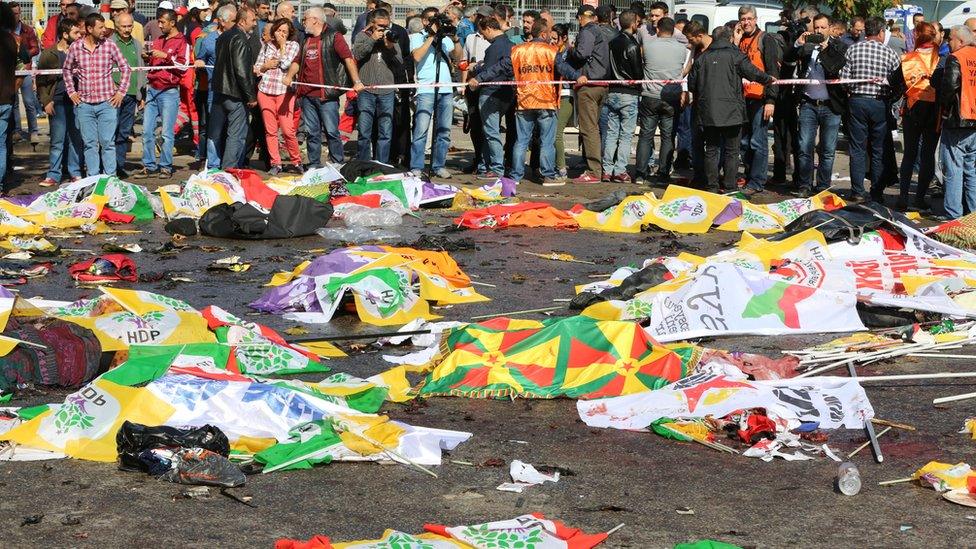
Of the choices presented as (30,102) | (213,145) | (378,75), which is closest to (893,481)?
(378,75)

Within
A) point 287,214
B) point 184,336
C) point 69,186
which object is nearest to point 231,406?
point 184,336

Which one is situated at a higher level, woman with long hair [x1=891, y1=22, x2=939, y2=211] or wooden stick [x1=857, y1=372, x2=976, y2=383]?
woman with long hair [x1=891, y1=22, x2=939, y2=211]

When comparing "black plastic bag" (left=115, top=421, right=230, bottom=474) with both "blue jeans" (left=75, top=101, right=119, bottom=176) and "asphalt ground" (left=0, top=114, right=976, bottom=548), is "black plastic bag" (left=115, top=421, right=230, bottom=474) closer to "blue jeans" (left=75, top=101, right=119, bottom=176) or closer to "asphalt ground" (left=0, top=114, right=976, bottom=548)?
"asphalt ground" (left=0, top=114, right=976, bottom=548)

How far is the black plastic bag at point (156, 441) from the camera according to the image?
605cm

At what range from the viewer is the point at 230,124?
16.7 m

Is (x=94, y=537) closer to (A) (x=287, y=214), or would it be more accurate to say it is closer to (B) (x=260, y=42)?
(A) (x=287, y=214)

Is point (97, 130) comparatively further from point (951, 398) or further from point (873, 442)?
point (873, 442)

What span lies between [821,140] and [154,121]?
8.36 metres

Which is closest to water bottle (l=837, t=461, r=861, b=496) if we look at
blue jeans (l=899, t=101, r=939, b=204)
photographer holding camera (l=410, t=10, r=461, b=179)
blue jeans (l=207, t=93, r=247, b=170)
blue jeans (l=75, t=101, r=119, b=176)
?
blue jeans (l=899, t=101, r=939, b=204)

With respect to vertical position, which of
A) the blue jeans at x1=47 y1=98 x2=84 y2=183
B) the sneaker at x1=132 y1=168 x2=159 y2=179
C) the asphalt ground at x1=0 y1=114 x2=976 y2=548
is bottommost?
the sneaker at x1=132 y1=168 x2=159 y2=179

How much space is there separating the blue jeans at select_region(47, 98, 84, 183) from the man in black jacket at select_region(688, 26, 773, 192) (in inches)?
293

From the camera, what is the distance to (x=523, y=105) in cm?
1648

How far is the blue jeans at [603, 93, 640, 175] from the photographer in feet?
54.5

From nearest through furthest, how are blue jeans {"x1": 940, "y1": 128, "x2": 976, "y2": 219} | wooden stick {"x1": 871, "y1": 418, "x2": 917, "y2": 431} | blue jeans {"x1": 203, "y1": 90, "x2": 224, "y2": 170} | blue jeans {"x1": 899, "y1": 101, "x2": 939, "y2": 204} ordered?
wooden stick {"x1": 871, "y1": 418, "x2": 917, "y2": 431} < blue jeans {"x1": 940, "y1": 128, "x2": 976, "y2": 219} < blue jeans {"x1": 899, "y1": 101, "x2": 939, "y2": 204} < blue jeans {"x1": 203, "y1": 90, "x2": 224, "y2": 170}
